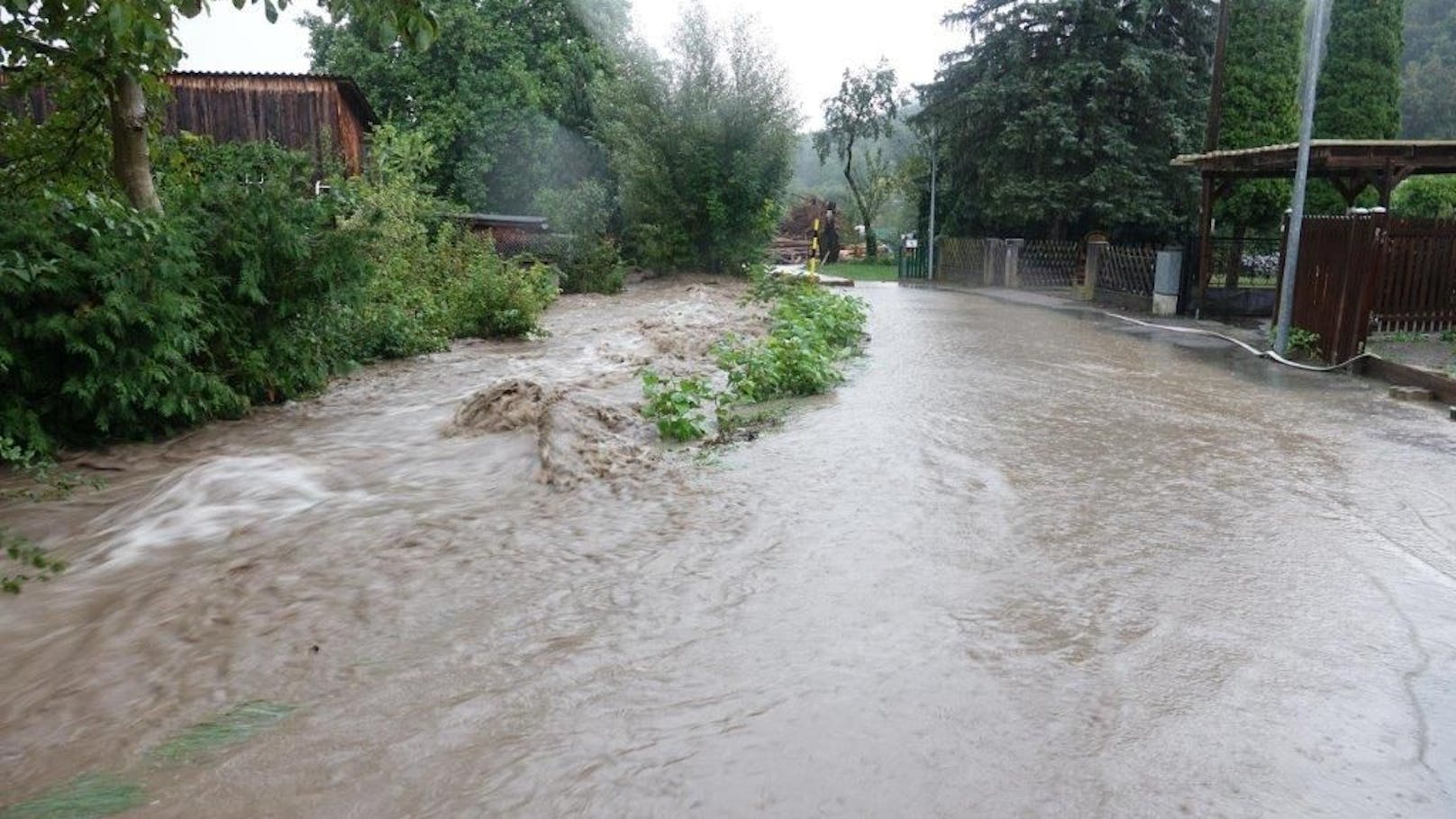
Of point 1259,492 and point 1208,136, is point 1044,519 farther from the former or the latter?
point 1208,136

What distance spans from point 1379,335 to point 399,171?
15520 millimetres

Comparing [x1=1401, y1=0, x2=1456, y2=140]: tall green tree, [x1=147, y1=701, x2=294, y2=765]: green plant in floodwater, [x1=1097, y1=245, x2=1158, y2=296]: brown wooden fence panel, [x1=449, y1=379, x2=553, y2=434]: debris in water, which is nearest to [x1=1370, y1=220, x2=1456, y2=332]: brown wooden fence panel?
[x1=1097, y1=245, x2=1158, y2=296]: brown wooden fence panel

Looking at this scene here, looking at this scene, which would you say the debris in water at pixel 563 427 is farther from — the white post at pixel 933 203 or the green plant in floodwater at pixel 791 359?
the white post at pixel 933 203

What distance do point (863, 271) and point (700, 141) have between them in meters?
15.8

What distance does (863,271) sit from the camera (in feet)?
137

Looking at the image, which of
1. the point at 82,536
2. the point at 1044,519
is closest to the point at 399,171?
the point at 82,536

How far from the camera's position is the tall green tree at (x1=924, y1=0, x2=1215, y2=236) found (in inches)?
1173

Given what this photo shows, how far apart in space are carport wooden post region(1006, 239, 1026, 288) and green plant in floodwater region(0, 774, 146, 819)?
3083cm

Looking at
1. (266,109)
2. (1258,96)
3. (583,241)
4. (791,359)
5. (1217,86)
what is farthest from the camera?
(1258,96)

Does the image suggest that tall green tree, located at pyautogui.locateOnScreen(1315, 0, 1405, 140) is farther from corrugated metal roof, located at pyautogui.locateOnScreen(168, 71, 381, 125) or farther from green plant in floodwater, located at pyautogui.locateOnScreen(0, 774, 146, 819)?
green plant in floodwater, located at pyautogui.locateOnScreen(0, 774, 146, 819)

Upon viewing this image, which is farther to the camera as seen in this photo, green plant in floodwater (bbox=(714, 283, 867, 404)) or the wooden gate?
the wooden gate

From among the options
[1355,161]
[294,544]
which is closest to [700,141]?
[1355,161]

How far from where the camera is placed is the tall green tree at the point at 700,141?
27.4m

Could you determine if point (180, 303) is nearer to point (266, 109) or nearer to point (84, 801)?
point (84, 801)
